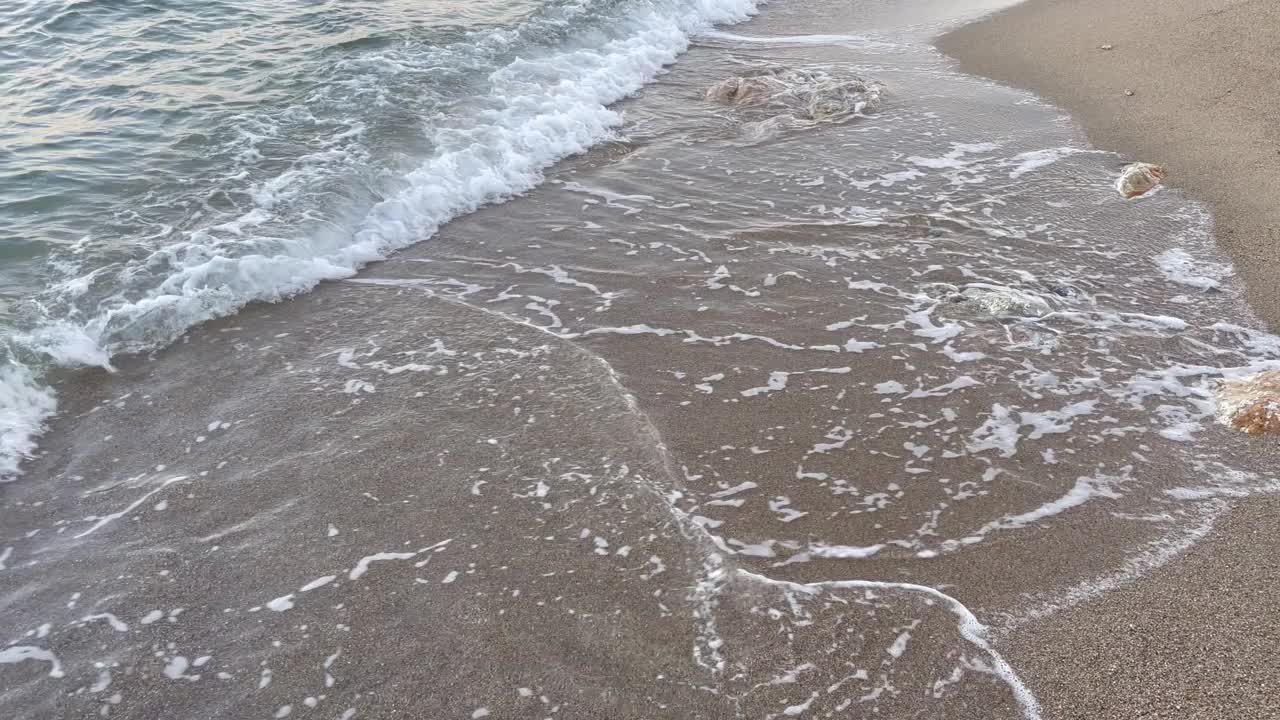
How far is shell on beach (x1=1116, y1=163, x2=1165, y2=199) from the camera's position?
7.14 m

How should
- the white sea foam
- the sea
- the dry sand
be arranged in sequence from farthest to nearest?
the white sea foam, the sea, the dry sand

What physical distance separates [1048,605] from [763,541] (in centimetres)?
125

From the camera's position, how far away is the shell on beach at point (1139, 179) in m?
7.14

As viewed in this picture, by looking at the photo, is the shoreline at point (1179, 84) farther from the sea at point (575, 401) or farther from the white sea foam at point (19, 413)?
the white sea foam at point (19, 413)

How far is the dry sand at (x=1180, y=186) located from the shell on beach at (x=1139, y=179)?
173 mm

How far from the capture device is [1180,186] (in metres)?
7.21

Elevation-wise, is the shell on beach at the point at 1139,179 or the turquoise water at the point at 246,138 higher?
the turquoise water at the point at 246,138

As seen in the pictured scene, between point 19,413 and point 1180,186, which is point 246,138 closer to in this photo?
point 19,413

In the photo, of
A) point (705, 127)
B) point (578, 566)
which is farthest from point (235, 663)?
point (705, 127)

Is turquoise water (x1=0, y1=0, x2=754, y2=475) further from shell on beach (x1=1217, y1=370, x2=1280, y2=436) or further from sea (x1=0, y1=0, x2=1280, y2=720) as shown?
shell on beach (x1=1217, y1=370, x2=1280, y2=436)


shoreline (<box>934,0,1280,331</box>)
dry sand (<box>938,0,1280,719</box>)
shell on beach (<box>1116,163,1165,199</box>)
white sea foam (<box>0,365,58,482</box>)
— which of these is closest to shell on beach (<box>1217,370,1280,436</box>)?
dry sand (<box>938,0,1280,719</box>)

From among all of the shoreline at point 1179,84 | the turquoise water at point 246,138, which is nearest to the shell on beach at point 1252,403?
the shoreline at point 1179,84

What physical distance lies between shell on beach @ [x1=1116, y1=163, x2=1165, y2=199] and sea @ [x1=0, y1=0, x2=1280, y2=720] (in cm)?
12

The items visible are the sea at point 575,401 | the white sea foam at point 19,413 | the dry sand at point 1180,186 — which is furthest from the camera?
the white sea foam at point 19,413
